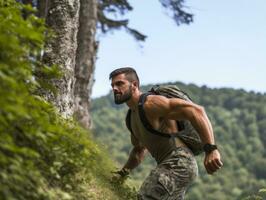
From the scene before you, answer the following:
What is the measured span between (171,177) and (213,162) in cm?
62

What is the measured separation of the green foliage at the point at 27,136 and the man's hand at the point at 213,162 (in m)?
1.37

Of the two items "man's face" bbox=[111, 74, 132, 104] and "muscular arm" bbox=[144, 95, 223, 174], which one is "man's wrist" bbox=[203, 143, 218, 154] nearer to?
"muscular arm" bbox=[144, 95, 223, 174]

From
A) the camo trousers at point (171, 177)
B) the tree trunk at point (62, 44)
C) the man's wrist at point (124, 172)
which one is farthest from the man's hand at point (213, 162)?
the tree trunk at point (62, 44)

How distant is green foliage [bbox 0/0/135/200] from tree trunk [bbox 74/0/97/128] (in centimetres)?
997

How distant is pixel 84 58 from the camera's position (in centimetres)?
1420

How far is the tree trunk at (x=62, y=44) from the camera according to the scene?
747 cm

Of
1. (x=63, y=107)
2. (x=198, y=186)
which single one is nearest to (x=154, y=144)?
(x=63, y=107)

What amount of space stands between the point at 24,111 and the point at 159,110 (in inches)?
97.4

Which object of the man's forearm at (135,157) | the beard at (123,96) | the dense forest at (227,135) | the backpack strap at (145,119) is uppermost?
the beard at (123,96)

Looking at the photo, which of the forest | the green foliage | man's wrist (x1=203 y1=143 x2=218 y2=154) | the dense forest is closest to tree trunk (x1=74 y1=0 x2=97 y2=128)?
the forest

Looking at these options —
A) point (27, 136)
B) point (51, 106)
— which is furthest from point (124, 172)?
point (27, 136)

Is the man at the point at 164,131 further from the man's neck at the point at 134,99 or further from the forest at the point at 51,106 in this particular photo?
the forest at the point at 51,106

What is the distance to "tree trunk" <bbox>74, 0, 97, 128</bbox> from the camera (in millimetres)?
13945

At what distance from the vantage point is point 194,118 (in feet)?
16.5
